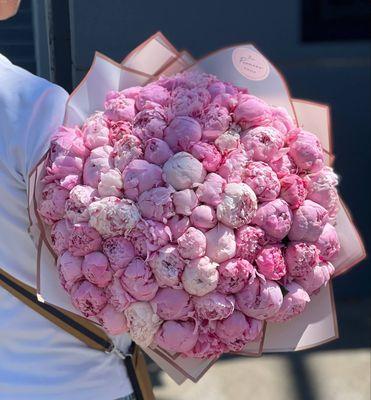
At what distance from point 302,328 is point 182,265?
37 centimetres

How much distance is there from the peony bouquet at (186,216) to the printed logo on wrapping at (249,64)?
7 centimetres

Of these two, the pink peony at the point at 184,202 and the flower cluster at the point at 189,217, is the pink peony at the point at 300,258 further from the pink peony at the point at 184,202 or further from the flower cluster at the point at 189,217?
the pink peony at the point at 184,202

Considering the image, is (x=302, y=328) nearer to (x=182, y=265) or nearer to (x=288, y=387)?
(x=182, y=265)

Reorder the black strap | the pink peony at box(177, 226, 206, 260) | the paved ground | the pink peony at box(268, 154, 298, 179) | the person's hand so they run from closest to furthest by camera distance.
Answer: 1. the pink peony at box(177, 226, 206, 260)
2. the pink peony at box(268, 154, 298, 179)
3. the person's hand
4. the black strap
5. the paved ground

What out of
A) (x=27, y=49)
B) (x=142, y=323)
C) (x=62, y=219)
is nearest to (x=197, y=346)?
(x=142, y=323)

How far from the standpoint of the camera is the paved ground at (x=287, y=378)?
404 centimetres

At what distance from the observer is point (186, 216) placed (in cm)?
149

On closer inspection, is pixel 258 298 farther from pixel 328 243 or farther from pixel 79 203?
pixel 79 203

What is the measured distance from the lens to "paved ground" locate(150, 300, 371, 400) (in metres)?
4.04

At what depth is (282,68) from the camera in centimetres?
476

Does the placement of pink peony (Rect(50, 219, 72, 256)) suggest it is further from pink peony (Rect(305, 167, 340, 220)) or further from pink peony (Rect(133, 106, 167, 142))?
pink peony (Rect(305, 167, 340, 220))

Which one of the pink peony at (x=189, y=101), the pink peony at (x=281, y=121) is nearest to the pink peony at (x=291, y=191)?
the pink peony at (x=281, y=121)

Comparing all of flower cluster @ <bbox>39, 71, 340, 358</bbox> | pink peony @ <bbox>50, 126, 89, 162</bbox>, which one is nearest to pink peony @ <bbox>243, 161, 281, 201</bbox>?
flower cluster @ <bbox>39, 71, 340, 358</bbox>

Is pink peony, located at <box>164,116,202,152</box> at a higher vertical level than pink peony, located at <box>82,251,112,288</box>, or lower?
higher
